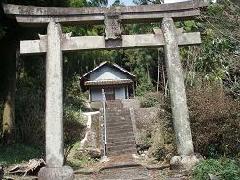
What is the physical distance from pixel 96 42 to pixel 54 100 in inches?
80.2

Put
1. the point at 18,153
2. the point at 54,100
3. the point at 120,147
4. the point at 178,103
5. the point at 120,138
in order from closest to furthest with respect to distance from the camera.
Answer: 1. the point at 54,100
2. the point at 178,103
3. the point at 18,153
4. the point at 120,147
5. the point at 120,138

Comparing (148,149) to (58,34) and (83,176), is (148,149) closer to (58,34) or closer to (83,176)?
(83,176)

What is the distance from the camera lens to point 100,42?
11.2 meters

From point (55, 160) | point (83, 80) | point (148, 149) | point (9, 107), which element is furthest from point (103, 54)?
point (55, 160)

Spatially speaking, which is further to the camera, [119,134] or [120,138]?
[119,134]

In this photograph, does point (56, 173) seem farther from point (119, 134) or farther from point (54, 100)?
point (119, 134)

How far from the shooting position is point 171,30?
1149cm

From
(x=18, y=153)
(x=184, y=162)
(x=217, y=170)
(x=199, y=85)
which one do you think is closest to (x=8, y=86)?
(x=18, y=153)

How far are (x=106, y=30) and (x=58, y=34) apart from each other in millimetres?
1343

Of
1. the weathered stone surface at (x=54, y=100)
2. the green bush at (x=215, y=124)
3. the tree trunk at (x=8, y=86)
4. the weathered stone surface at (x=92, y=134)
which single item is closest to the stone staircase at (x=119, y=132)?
the weathered stone surface at (x=92, y=134)

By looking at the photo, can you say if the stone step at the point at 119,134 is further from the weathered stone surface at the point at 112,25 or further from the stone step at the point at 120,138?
the weathered stone surface at the point at 112,25

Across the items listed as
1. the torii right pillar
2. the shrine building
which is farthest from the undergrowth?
the shrine building

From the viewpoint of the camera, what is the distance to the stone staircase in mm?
21406

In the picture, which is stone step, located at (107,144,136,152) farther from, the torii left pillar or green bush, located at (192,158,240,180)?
green bush, located at (192,158,240,180)
